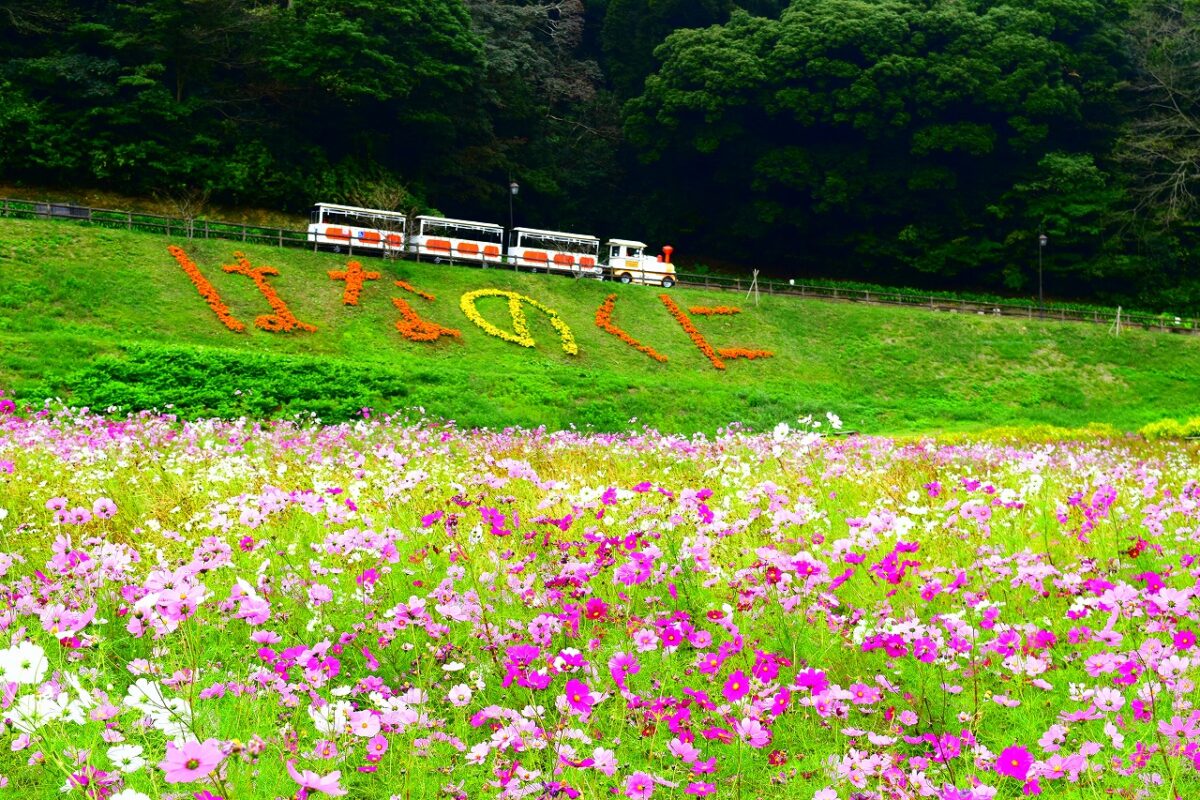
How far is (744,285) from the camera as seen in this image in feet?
144

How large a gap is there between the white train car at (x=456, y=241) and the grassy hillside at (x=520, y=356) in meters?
3.44

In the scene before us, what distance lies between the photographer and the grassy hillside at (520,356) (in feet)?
70.0

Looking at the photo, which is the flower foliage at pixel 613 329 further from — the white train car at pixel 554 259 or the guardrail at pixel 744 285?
the guardrail at pixel 744 285

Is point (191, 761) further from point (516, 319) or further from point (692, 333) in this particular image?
point (692, 333)

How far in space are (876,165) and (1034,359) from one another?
20321 mm

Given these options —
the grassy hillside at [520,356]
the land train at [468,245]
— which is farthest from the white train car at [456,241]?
the grassy hillside at [520,356]

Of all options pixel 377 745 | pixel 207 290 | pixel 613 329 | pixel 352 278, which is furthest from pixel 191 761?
pixel 613 329

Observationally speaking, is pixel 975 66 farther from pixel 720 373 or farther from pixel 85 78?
pixel 85 78

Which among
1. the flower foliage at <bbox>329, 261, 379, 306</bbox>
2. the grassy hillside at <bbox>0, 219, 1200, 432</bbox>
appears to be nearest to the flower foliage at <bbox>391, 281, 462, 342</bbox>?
the grassy hillside at <bbox>0, 219, 1200, 432</bbox>

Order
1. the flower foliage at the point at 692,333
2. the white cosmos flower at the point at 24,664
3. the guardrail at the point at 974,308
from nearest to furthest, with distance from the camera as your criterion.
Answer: the white cosmos flower at the point at 24,664 → the flower foliage at the point at 692,333 → the guardrail at the point at 974,308

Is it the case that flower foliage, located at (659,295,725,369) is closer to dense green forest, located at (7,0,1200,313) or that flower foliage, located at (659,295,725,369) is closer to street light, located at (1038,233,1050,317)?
dense green forest, located at (7,0,1200,313)

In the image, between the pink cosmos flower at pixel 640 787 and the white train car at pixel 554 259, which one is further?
the white train car at pixel 554 259

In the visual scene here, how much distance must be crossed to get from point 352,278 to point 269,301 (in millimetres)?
3230

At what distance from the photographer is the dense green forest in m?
41.2
